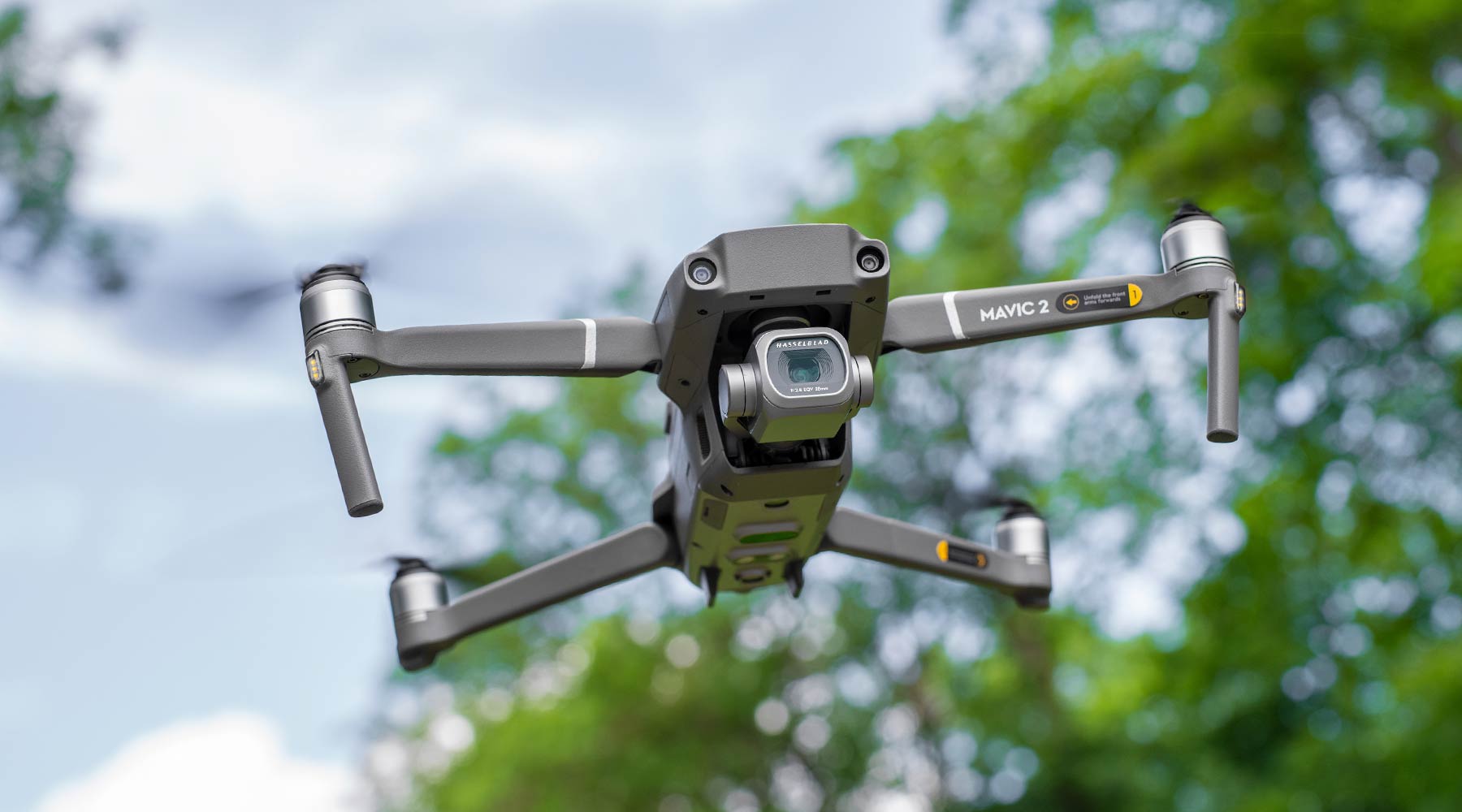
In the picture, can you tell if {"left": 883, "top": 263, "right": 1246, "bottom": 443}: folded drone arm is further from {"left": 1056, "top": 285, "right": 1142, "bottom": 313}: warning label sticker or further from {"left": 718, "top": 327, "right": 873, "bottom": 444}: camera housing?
{"left": 718, "top": 327, "right": 873, "bottom": 444}: camera housing

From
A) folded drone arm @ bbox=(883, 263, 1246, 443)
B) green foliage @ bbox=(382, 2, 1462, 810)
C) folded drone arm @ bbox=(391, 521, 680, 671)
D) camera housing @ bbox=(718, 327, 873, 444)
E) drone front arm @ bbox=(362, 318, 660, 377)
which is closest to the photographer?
camera housing @ bbox=(718, 327, 873, 444)

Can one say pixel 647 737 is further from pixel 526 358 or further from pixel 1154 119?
pixel 526 358

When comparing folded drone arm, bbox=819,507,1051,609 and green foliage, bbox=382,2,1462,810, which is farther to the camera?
green foliage, bbox=382,2,1462,810

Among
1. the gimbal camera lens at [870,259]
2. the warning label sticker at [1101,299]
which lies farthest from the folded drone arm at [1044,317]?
the gimbal camera lens at [870,259]

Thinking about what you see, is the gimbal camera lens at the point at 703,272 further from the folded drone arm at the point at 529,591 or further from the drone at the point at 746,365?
the folded drone arm at the point at 529,591

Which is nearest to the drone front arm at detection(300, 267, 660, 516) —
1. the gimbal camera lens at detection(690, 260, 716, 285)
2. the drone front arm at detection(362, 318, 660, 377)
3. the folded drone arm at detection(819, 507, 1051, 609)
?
the drone front arm at detection(362, 318, 660, 377)

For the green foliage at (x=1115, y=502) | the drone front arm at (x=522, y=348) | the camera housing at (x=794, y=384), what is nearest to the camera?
the camera housing at (x=794, y=384)
